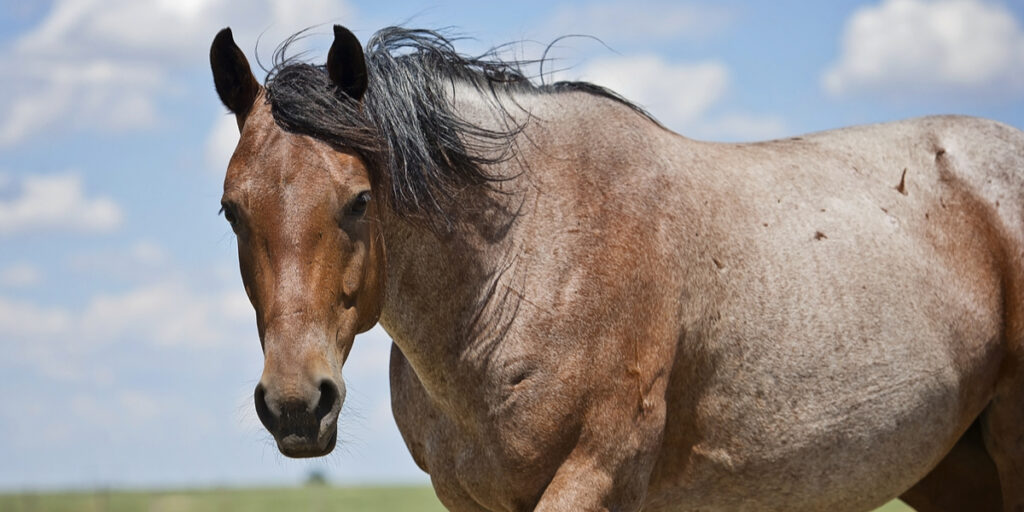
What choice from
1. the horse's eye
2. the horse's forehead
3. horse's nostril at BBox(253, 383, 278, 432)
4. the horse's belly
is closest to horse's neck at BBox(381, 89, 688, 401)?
the horse's eye

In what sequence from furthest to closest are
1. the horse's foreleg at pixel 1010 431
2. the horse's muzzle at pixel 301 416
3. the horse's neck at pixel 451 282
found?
1. the horse's foreleg at pixel 1010 431
2. the horse's neck at pixel 451 282
3. the horse's muzzle at pixel 301 416

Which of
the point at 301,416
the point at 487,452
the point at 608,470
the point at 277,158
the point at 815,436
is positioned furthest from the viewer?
the point at 815,436

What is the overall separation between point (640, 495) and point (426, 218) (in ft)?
5.22

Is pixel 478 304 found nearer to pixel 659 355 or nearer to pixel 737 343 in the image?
pixel 659 355

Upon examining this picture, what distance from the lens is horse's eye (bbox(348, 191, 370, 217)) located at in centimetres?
430

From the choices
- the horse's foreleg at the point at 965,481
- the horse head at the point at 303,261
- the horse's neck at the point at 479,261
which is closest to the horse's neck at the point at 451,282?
the horse's neck at the point at 479,261

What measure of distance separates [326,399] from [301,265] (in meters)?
0.51

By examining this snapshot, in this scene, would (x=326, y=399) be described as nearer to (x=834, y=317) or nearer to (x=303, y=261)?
(x=303, y=261)

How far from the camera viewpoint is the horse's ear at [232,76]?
15.0 feet

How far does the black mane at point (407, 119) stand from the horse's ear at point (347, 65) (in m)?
0.05

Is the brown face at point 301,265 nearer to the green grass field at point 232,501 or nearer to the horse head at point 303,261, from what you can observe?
the horse head at point 303,261

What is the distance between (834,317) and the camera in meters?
5.57

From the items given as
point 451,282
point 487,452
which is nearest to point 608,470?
point 487,452

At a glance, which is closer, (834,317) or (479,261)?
(479,261)
